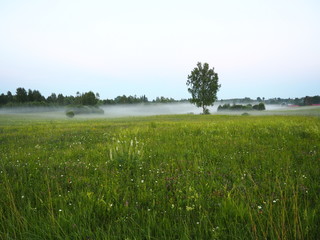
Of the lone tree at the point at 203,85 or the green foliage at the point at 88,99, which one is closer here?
the lone tree at the point at 203,85

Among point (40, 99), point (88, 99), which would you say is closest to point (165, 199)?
point (88, 99)

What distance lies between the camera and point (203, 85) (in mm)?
66688

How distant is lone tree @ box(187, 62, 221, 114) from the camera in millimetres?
66125

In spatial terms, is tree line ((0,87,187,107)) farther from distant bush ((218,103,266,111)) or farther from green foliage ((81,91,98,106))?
distant bush ((218,103,266,111))

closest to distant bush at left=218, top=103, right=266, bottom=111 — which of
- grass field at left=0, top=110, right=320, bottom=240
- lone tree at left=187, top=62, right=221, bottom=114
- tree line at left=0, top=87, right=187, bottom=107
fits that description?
lone tree at left=187, top=62, right=221, bottom=114

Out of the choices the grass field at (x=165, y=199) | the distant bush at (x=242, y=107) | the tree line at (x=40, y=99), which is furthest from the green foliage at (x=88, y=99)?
the grass field at (x=165, y=199)

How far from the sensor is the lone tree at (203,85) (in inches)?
2603

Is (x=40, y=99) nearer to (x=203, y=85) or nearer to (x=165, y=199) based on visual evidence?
(x=203, y=85)

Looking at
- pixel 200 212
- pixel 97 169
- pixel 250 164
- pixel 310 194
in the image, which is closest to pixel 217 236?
pixel 200 212

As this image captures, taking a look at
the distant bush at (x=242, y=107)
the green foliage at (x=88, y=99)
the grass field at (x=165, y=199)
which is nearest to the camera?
the grass field at (x=165, y=199)

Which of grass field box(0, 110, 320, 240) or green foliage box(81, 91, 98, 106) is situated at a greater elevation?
green foliage box(81, 91, 98, 106)

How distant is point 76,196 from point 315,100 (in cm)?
16113

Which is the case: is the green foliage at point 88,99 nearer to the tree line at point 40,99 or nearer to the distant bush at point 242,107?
the tree line at point 40,99

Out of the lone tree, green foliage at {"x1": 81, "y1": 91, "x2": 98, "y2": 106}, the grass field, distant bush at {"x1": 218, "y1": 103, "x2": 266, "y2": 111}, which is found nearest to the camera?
the grass field
